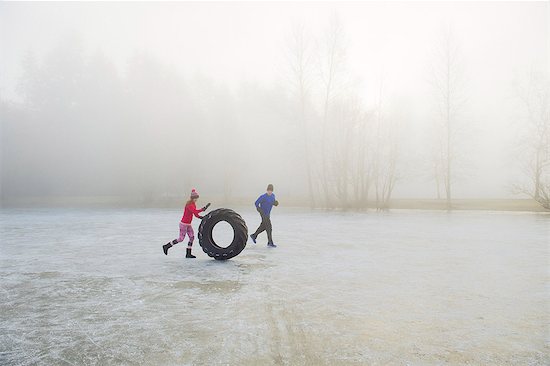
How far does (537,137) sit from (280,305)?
94.3 ft

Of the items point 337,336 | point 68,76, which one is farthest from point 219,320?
point 68,76

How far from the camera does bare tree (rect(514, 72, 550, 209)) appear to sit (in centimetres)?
2523

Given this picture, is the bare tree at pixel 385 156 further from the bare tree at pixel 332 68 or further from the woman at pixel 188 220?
the woman at pixel 188 220

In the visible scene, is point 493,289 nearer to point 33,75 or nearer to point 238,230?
point 238,230

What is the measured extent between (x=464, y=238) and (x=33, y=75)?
155 feet

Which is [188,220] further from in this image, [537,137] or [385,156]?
[537,137]

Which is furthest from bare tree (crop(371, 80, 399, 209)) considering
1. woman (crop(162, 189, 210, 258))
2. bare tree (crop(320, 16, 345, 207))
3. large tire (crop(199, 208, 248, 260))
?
woman (crop(162, 189, 210, 258))

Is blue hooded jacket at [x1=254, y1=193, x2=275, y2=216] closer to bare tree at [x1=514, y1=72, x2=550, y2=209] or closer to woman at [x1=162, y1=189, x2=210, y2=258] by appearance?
woman at [x1=162, y1=189, x2=210, y2=258]

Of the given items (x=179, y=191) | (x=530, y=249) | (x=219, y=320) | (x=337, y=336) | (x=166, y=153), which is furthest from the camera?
(x=179, y=191)

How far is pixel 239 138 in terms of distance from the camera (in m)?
39.3

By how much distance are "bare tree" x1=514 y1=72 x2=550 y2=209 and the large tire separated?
21.0m

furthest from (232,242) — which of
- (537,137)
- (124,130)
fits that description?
(124,130)

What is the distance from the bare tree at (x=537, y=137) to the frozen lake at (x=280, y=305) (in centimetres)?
1671

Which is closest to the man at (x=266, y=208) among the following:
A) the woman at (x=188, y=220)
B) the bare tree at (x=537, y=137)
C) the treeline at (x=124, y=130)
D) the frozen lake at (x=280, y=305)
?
the frozen lake at (x=280, y=305)
